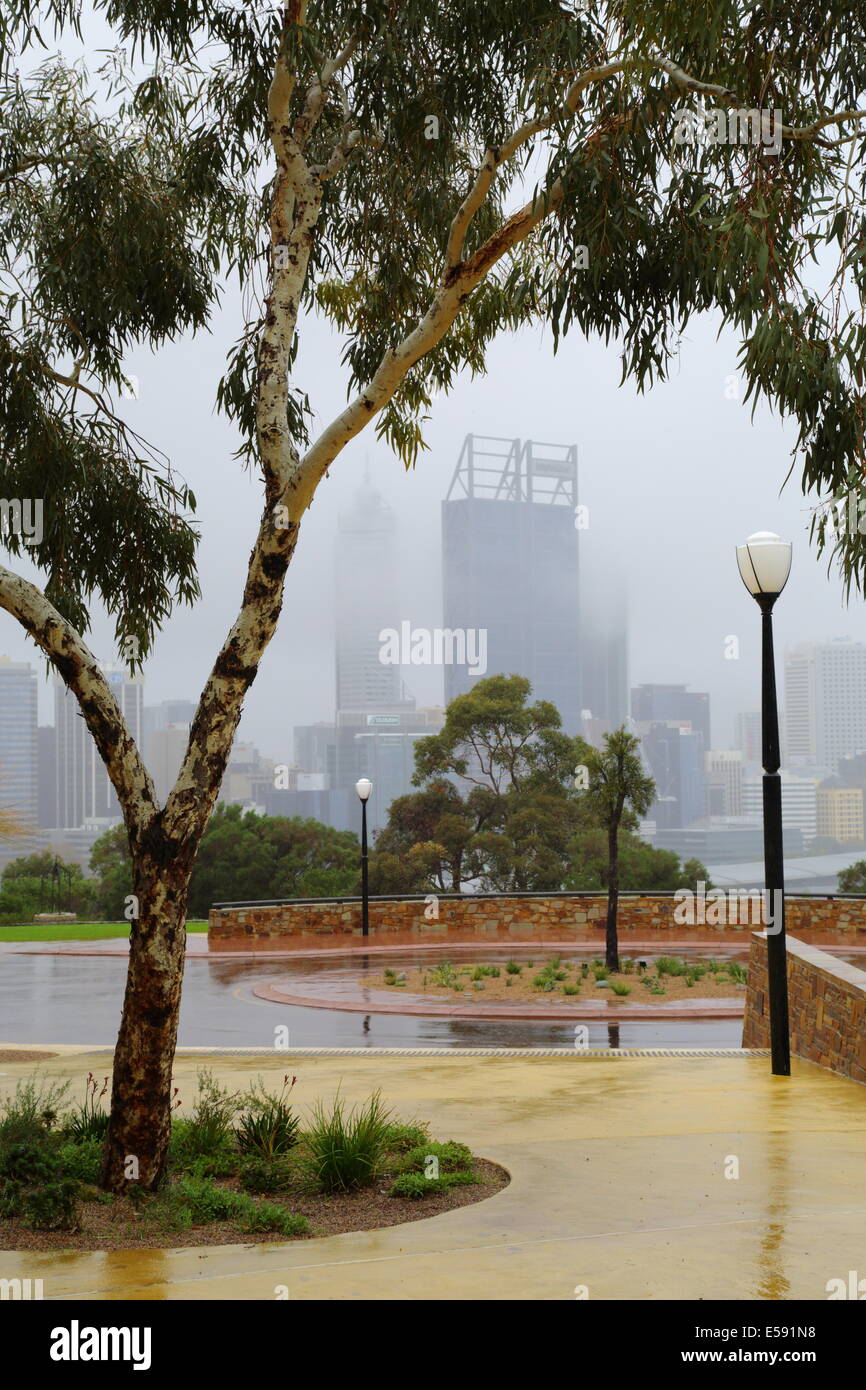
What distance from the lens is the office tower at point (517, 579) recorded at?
150m

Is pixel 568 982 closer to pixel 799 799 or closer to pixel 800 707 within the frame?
pixel 799 799

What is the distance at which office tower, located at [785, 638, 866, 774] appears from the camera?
11512 centimetres

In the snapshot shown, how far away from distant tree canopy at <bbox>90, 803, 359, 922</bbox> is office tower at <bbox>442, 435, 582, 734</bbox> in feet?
332

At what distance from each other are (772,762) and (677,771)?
106 meters

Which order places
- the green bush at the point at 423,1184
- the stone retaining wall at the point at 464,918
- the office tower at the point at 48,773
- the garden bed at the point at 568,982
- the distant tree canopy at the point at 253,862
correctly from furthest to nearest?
1. the office tower at the point at 48,773
2. the distant tree canopy at the point at 253,862
3. the stone retaining wall at the point at 464,918
4. the garden bed at the point at 568,982
5. the green bush at the point at 423,1184

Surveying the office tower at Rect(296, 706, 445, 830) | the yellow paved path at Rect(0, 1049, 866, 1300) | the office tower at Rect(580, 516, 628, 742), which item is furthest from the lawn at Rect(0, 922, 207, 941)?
the office tower at Rect(580, 516, 628, 742)

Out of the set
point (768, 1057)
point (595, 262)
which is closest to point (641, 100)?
point (595, 262)

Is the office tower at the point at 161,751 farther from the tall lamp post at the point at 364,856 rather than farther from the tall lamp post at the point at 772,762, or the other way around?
A: the tall lamp post at the point at 772,762

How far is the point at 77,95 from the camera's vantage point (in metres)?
9.71

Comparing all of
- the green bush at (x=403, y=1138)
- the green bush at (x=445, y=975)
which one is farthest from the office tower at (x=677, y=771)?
the green bush at (x=403, y=1138)

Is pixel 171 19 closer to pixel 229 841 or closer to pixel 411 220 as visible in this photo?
pixel 411 220

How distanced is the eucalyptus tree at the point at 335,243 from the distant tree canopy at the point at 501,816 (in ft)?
97.0

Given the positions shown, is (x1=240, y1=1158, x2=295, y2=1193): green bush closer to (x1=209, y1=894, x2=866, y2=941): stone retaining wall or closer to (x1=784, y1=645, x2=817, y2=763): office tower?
(x1=209, y1=894, x2=866, y2=941): stone retaining wall

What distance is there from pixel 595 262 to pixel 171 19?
3097mm
